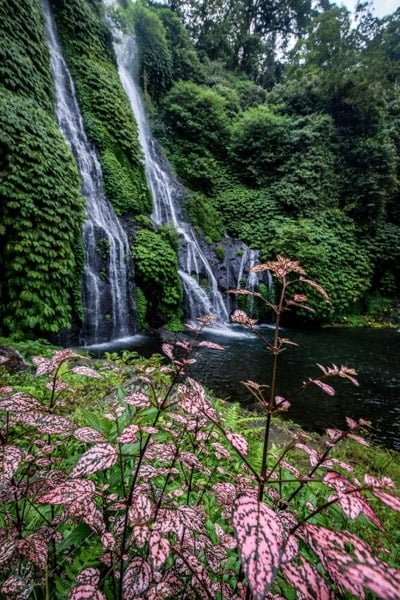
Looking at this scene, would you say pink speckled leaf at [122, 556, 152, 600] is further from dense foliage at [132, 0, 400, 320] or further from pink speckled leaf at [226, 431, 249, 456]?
dense foliage at [132, 0, 400, 320]

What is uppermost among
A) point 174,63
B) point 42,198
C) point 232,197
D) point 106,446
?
point 174,63

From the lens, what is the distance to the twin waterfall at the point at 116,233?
6.80m

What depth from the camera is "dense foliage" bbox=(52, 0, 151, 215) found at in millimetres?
9250

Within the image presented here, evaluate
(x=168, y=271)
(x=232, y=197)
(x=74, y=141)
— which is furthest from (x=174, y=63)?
(x=168, y=271)

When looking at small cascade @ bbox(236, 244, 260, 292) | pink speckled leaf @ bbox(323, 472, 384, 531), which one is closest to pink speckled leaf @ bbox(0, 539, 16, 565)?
pink speckled leaf @ bbox(323, 472, 384, 531)

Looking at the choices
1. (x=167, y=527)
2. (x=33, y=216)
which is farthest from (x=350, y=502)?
(x=33, y=216)

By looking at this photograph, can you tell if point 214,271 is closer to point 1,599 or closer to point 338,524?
point 338,524

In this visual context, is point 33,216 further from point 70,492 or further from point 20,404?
point 70,492

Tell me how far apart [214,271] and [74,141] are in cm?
610

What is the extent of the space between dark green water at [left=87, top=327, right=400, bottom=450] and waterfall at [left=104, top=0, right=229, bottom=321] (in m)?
1.25

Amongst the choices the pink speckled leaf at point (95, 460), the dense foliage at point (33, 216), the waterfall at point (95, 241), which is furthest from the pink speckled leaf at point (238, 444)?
the waterfall at point (95, 241)

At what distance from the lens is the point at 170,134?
13547 millimetres

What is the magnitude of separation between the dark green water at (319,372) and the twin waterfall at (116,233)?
38.6 inches

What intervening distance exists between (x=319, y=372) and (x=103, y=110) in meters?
10.9
